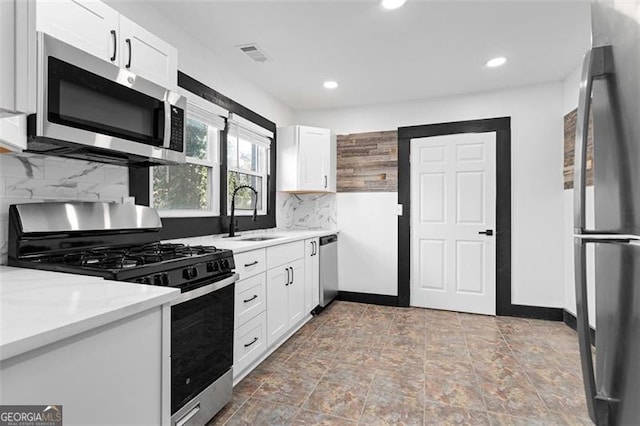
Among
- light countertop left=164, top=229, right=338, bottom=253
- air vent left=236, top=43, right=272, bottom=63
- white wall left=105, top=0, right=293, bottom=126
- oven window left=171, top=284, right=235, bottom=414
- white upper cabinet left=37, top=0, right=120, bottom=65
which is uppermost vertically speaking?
air vent left=236, top=43, right=272, bottom=63

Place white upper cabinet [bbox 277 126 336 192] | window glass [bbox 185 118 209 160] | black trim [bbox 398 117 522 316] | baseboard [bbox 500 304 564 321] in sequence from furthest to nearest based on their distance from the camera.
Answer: white upper cabinet [bbox 277 126 336 192] < black trim [bbox 398 117 522 316] < baseboard [bbox 500 304 564 321] < window glass [bbox 185 118 209 160]

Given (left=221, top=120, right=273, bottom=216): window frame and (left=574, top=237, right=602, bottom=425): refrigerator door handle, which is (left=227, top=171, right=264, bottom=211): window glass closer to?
(left=221, top=120, right=273, bottom=216): window frame

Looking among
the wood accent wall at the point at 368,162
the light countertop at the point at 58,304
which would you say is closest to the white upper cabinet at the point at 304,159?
the wood accent wall at the point at 368,162

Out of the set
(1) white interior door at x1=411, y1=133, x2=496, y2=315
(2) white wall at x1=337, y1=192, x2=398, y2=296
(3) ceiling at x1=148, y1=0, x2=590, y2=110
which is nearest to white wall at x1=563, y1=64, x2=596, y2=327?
(3) ceiling at x1=148, y1=0, x2=590, y2=110

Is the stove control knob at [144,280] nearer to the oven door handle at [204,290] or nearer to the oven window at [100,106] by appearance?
the oven door handle at [204,290]

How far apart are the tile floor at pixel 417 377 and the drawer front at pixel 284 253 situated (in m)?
0.74

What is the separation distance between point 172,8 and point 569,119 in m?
3.71

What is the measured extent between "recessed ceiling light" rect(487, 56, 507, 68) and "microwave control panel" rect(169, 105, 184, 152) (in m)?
2.76

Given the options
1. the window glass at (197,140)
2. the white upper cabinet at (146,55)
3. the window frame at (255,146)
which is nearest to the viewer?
the white upper cabinet at (146,55)

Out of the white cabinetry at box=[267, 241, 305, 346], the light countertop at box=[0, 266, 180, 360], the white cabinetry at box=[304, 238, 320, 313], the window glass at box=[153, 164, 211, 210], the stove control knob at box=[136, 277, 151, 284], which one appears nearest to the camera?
the light countertop at box=[0, 266, 180, 360]

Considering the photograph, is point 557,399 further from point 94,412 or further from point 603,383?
point 94,412

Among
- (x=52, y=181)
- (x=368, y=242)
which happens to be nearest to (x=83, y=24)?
(x=52, y=181)

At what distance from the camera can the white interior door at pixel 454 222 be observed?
381cm

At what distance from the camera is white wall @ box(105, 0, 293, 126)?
2.17 m
